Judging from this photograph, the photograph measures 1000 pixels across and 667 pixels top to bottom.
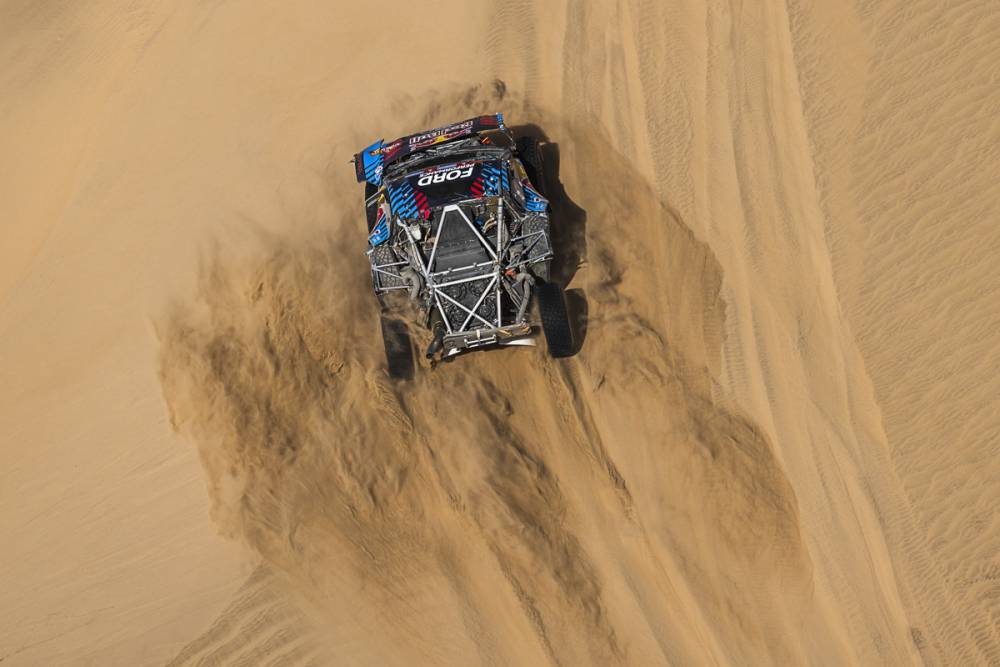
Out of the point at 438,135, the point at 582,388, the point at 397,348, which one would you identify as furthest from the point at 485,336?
the point at 438,135

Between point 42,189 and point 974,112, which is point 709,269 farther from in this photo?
point 42,189

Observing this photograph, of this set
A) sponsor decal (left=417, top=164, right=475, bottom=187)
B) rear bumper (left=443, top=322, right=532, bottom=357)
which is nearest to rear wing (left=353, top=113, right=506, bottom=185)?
sponsor decal (left=417, top=164, right=475, bottom=187)

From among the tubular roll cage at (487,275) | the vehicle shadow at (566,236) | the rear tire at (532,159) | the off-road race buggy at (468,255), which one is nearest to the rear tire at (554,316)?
the off-road race buggy at (468,255)

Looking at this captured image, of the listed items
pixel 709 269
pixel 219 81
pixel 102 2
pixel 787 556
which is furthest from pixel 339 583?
pixel 102 2

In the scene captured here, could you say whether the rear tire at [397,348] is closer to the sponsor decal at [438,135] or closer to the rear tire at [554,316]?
the rear tire at [554,316]

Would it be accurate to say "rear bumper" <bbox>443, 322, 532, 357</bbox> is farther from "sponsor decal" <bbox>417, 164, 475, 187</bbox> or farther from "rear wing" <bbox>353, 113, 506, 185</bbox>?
"rear wing" <bbox>353, 113, 506, 185</bbox>

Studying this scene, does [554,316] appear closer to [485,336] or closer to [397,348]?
[485,336]
